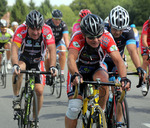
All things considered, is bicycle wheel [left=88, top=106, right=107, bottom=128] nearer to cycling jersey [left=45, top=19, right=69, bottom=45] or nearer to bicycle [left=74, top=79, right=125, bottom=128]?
bicycle [left=74, top=79, right=125, bottom=128]

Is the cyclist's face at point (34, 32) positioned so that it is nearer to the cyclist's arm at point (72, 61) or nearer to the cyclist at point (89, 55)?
the cyclist at point (89, 55)

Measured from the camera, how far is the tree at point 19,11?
93.2 metres

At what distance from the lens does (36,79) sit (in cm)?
570

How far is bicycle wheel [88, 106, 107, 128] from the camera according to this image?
3.85 m

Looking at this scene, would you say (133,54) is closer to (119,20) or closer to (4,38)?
(119,20)

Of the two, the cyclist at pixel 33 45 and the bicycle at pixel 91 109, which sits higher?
the cyclist at pixel 33 45

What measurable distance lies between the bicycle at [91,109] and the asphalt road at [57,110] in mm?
1913

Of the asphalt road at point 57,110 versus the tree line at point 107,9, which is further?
the tree line at point 107,9

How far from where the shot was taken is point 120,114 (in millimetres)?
4621

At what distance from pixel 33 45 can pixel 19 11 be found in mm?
90008

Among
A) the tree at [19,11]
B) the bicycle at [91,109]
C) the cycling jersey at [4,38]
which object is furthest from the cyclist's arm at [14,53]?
the tree at [19,11]

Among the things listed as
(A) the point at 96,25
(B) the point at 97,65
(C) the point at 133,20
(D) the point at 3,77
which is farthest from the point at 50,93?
(C) the point at 133,20

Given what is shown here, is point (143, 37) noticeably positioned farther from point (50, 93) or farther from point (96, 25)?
point (96, 25)

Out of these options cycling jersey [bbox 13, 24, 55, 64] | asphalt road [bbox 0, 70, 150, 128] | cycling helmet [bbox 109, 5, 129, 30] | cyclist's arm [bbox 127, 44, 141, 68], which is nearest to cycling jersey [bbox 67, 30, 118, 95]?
cycling helmet [bbox 109, 5, 129, 30]
